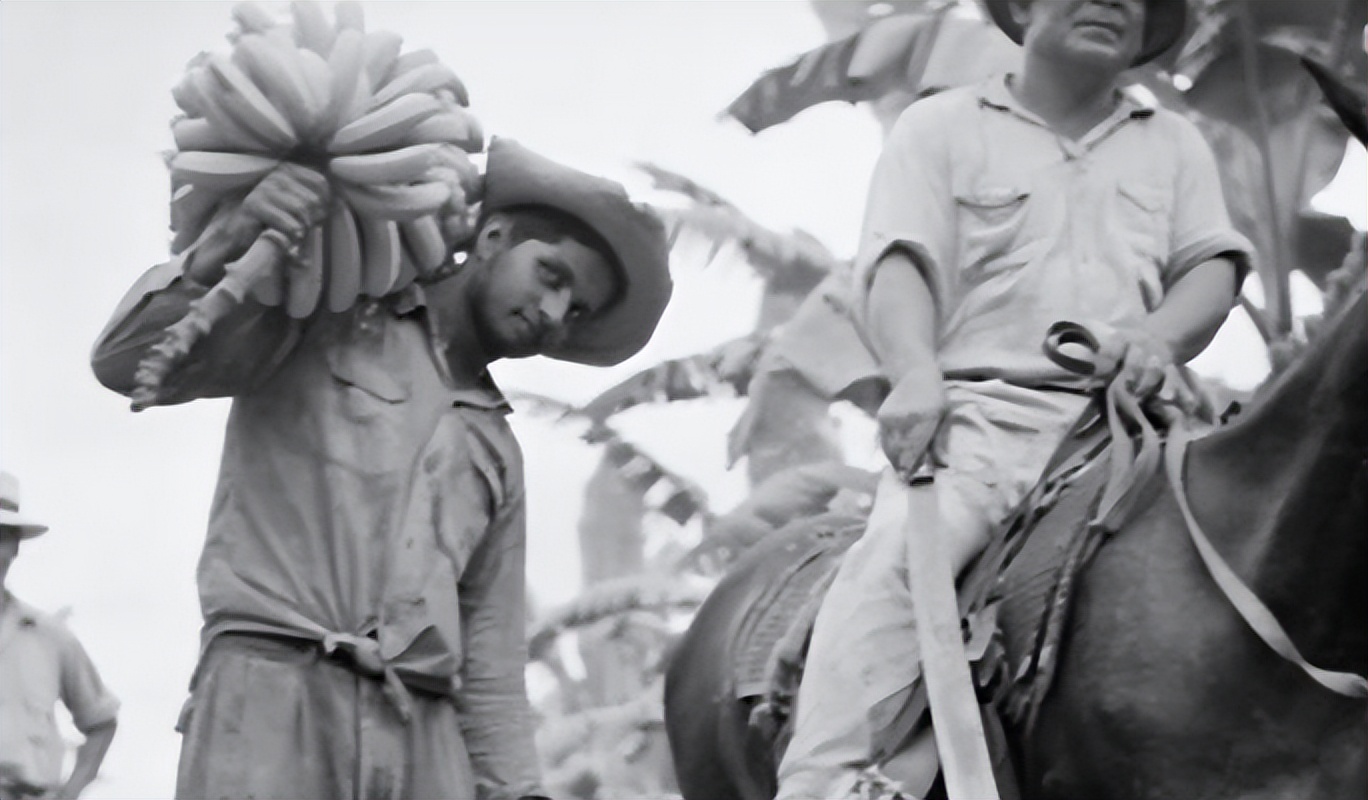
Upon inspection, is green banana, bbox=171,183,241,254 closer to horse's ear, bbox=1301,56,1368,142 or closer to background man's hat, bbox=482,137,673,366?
background man's hat, bbox=482,137,673,366

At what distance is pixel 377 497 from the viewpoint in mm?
7473

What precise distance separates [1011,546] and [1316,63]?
1415 mm

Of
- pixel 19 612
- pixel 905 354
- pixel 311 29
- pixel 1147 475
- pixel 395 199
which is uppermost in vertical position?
pixel 311 29

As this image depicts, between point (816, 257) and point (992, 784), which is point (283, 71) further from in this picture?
point (816, 257)

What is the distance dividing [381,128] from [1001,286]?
5.57 ft

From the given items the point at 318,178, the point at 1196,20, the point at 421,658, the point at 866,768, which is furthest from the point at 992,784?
the point at 1196,20

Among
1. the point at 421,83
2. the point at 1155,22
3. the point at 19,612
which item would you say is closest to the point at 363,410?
the point at 421,83

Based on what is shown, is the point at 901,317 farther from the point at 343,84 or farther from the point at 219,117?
the point at 219,117

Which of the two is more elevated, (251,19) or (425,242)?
(251,19)

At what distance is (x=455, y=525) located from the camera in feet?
24.6

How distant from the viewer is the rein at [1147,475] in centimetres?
695

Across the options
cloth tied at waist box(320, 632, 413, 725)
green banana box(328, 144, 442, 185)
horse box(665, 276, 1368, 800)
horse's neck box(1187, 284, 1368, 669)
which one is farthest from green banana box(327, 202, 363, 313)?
horse's neck box(1187, 284, 1368, 669)

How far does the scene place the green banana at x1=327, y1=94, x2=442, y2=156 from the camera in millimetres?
7180

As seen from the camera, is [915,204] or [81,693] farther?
[81,693]
